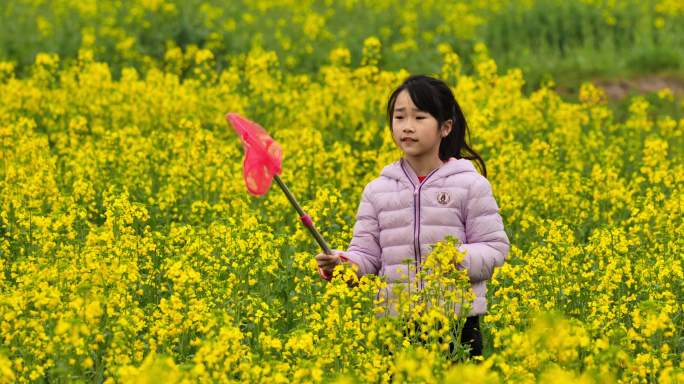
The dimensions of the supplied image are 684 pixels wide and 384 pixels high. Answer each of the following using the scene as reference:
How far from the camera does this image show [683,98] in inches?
589

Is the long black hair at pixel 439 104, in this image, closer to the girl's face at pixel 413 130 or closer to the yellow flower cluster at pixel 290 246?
the girl's face at pixel 413 130

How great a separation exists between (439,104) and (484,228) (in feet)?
2.00

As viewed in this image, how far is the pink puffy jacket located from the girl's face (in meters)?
0.12

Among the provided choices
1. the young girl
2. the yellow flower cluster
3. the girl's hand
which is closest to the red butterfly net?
the yellow flower cluster

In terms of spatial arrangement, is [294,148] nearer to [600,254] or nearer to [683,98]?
[600,254]

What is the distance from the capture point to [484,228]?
206 inches

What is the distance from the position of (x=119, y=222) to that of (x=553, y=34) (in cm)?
1327

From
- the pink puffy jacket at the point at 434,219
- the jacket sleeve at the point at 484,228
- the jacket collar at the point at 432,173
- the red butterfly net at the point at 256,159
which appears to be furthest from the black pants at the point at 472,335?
the red butterfly net at the point at 256,159

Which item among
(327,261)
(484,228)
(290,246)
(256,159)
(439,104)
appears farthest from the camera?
(290,246)

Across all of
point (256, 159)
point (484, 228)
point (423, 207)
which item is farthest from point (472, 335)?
point (256, 159)

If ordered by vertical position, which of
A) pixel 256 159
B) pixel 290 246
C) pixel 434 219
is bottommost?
pixel 290 246

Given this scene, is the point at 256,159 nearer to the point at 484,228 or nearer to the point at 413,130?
the point at 413,130

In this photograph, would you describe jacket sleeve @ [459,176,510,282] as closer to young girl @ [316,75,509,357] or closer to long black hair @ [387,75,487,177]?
young girl @ [316,75,509,357]

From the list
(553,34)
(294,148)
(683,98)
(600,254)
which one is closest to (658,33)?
(553,34)
